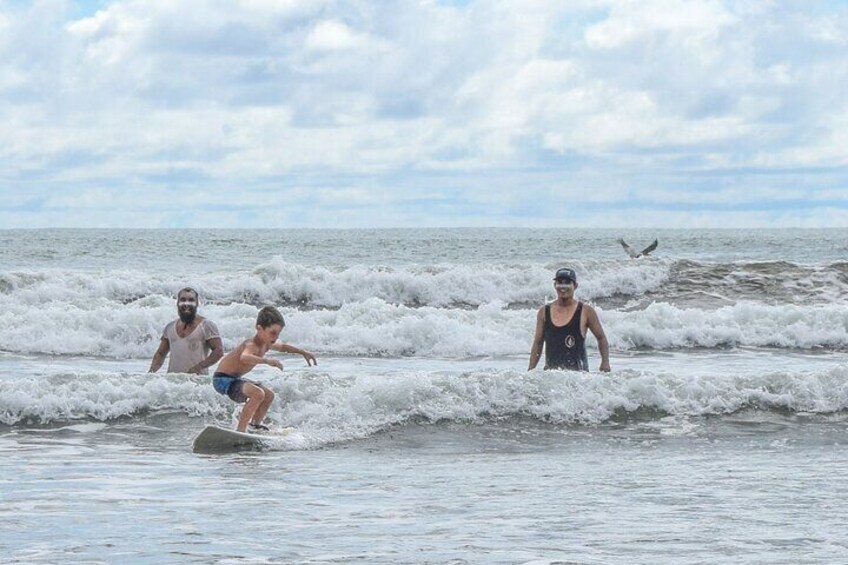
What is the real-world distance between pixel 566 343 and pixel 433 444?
1.75 m

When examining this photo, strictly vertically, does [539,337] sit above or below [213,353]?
above

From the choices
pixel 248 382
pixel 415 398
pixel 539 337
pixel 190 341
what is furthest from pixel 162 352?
pixel 539 337

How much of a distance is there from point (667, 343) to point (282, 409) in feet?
36.7

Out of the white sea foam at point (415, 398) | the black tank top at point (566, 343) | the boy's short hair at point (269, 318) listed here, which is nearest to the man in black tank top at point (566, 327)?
the black tank top at point (566, 343)

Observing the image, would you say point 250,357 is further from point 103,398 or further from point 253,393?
point 103,398

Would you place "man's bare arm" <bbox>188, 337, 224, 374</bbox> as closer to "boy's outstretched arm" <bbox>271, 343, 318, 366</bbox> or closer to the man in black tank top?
"boy's outstretched arm" <bbox>271, 343, 318, 366</bbox>

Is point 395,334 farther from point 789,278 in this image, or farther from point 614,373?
point 789,278

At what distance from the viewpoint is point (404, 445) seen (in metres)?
12.4

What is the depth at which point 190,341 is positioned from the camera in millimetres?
13320

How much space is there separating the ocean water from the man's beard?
0.93 metres

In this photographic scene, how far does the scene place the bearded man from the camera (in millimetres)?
13022

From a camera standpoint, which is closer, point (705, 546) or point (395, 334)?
point (705, 546)

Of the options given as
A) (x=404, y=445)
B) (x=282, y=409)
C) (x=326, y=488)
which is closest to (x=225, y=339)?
(x=282, y=409)

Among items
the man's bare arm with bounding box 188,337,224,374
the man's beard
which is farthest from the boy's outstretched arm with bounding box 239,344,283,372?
the man's beard
